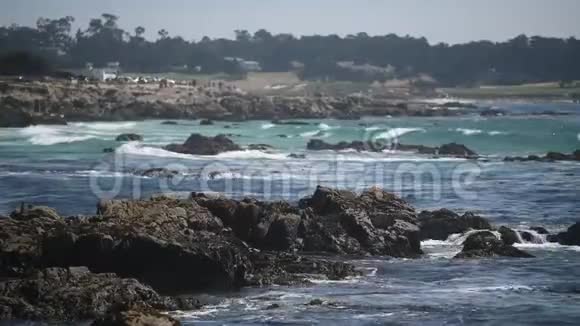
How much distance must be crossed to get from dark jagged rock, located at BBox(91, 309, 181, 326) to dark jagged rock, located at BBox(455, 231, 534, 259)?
1115 centimetres

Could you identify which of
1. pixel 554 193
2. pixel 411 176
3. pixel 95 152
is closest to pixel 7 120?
pixel 95 152

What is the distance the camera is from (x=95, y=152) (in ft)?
190

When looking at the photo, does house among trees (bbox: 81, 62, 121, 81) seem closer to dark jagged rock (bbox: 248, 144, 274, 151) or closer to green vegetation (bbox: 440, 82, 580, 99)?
green vegetation (bbox: 440, 82, 580, 99)

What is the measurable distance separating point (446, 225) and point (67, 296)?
13259mm

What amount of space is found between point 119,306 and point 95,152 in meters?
40.2

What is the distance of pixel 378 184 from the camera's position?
4359cm

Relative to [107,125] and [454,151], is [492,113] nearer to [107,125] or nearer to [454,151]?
[107,125]

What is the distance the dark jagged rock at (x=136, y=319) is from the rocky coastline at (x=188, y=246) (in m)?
0.02

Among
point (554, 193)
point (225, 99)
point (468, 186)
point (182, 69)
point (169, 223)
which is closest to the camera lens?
point (169, 223)

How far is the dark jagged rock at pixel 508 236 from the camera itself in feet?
95.7

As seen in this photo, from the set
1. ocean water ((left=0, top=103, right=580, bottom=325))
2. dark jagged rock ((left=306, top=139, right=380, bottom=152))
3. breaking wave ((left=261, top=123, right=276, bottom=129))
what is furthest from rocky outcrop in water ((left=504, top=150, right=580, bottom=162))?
breaking wave ((left=261, top=123, right=276, bottom=129))

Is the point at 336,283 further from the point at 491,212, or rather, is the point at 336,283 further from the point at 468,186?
the point at 468,186

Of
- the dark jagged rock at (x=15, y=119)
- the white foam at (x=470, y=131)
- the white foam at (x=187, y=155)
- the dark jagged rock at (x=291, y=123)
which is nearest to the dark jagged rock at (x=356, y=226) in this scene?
the white foam at (x=187, y=155)

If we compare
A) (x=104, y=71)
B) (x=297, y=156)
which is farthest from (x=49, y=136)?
(x=104, y=71)
